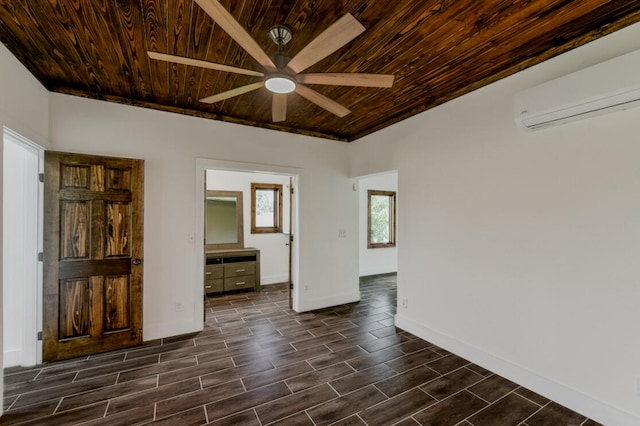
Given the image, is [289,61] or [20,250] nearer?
[289,61]

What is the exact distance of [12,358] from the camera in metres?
2.66

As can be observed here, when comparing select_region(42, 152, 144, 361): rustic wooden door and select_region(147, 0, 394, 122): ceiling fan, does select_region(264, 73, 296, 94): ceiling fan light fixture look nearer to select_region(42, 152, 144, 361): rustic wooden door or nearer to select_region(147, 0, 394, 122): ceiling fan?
select_region(147, 0, 394, 122): ceiling fan

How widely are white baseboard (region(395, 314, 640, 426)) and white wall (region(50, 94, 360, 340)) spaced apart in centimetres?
193

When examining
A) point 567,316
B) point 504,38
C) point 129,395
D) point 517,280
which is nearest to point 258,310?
point 129,395

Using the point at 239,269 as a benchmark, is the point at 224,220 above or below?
above

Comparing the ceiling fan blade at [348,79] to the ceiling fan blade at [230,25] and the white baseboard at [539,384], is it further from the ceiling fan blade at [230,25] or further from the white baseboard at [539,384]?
the white baseboard at [539,384]

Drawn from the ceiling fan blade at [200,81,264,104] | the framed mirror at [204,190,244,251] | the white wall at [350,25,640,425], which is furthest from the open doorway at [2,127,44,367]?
the white wall at [350,25,640,425]

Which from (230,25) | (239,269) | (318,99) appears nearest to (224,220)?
(239,269)

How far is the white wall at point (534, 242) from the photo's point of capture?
6.30ft

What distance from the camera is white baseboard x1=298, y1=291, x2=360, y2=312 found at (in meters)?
4.26

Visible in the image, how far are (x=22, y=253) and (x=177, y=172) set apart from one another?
5.38 feet

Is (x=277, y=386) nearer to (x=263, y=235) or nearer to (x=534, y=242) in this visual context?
(x=534, y=242)

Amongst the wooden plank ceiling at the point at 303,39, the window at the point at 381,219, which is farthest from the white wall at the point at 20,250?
the window at the point at 381,219

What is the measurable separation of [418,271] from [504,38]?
2.44 metres
